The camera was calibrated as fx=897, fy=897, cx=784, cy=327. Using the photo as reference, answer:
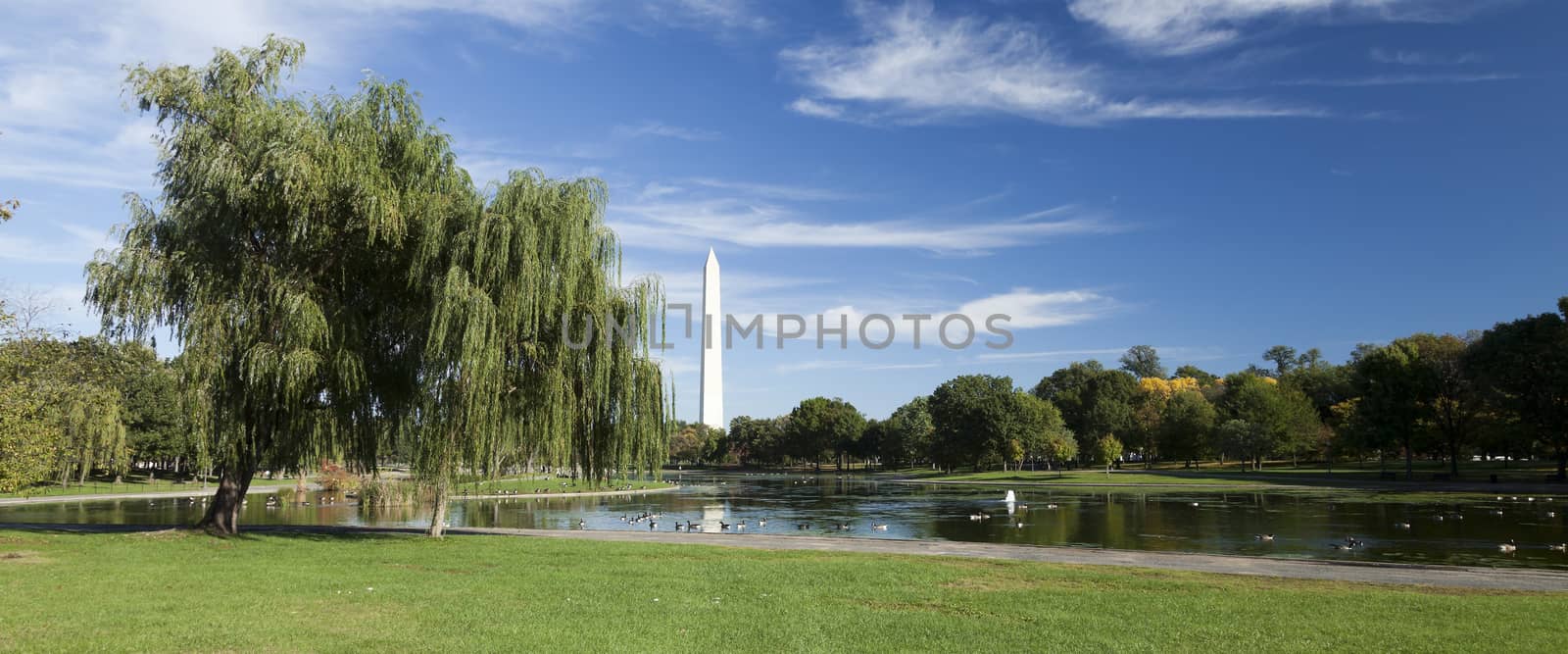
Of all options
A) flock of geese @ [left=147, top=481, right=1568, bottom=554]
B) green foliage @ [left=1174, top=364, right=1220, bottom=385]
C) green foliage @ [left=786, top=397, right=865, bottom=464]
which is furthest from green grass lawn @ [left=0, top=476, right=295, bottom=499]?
green foliage @ [left=1174, top=364, right=1220, bottom=385]

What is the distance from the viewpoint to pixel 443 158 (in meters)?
23.1

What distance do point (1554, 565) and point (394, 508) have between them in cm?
4103

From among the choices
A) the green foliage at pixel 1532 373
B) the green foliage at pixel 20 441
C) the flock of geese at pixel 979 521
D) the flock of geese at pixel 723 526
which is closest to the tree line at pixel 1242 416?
the green foliage at pixel 1532 373

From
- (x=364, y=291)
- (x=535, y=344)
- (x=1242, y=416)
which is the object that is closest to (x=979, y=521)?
(x=535, y=344)

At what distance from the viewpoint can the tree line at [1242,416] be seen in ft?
201

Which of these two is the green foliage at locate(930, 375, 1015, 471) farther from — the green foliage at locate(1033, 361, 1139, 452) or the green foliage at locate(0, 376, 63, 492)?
the green foliage at locate(0, 376, 63, 492)

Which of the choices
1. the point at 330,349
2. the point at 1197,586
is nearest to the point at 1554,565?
the point at 1197,586

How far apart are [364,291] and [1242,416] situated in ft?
289

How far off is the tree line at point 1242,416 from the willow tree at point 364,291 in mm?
62649

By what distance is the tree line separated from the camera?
2416 inches

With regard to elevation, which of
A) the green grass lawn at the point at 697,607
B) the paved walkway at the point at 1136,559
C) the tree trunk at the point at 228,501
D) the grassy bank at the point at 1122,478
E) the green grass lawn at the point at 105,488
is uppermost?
the tree trunk at the point at 228,501

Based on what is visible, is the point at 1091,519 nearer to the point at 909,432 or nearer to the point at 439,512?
the point at 439,512

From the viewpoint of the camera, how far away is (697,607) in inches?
476

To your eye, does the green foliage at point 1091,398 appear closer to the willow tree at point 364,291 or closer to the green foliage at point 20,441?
the willow tree at point 364,291
